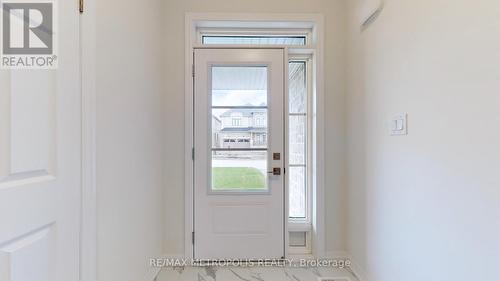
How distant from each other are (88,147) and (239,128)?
1500 millimetres

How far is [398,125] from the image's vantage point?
6.04 ft

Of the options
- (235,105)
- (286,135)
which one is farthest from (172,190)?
(286,135)

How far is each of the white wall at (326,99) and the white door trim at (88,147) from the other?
4.02 ft

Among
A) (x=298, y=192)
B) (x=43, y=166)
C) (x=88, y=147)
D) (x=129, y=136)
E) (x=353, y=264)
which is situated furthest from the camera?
(x=298, y=192)

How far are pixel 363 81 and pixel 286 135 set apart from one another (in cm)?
81

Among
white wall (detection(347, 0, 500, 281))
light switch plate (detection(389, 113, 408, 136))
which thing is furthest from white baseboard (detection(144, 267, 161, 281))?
light switch plate (detection(389, 113, 408, 136))

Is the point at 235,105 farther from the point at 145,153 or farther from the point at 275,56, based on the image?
the point at 145,153

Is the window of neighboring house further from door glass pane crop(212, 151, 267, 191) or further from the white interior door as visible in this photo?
the white interior door

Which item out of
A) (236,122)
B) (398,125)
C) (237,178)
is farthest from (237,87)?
(398,125)

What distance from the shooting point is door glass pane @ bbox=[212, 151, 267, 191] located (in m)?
2.79

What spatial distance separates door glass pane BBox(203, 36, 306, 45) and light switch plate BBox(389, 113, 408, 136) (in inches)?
54.0

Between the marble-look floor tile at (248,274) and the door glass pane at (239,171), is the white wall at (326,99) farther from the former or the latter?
the door glass pane at (239,171)

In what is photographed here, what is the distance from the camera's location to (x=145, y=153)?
2279 millimetres

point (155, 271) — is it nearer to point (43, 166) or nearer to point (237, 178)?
point (237, 178)
